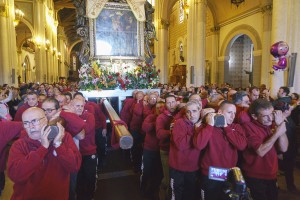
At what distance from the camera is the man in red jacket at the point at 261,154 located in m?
2.89

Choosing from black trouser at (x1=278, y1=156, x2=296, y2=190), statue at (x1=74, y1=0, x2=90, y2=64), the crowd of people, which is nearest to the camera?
the crowd of people

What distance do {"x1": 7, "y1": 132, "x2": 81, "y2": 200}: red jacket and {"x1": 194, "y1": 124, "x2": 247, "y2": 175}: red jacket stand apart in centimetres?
154

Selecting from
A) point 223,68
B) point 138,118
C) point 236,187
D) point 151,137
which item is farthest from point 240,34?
point 236,187

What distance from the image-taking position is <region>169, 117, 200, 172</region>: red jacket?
3.10m

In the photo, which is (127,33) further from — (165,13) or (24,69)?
(24,69)

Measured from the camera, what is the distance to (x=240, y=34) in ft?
64.6

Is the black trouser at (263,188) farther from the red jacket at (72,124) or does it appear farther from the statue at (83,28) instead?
the statue at (83,28)

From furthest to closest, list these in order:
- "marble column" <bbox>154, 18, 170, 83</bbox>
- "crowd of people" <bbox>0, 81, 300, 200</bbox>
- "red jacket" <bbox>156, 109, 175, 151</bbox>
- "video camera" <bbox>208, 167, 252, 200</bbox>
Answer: "marble column" <bbox>154, 18, 170, 83</bbox>, "red jacket" <bbox>156, 109, 175, 151</bbox>, "crowd of people" <bbox>0, 81, 300, 200</bbox>, "video camera" <bbox>208, 167, 252, 200</bbox>

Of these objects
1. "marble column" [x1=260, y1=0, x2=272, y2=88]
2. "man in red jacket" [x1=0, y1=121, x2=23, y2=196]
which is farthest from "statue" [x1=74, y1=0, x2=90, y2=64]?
"marble column" [x1=260, y1=0, x2=272, y2=88]

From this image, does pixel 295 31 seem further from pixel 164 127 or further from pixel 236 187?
pixel 236 187

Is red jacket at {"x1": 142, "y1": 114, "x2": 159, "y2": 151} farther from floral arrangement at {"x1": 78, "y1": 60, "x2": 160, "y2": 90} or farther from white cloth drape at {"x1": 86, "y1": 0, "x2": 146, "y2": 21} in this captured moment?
white cloth drape at {"x1": 86, "y1": 0, "x2": 146, "y2": 21}

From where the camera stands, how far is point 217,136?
9.87 feet

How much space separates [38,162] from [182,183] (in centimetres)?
203

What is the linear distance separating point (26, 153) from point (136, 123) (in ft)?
11.9
